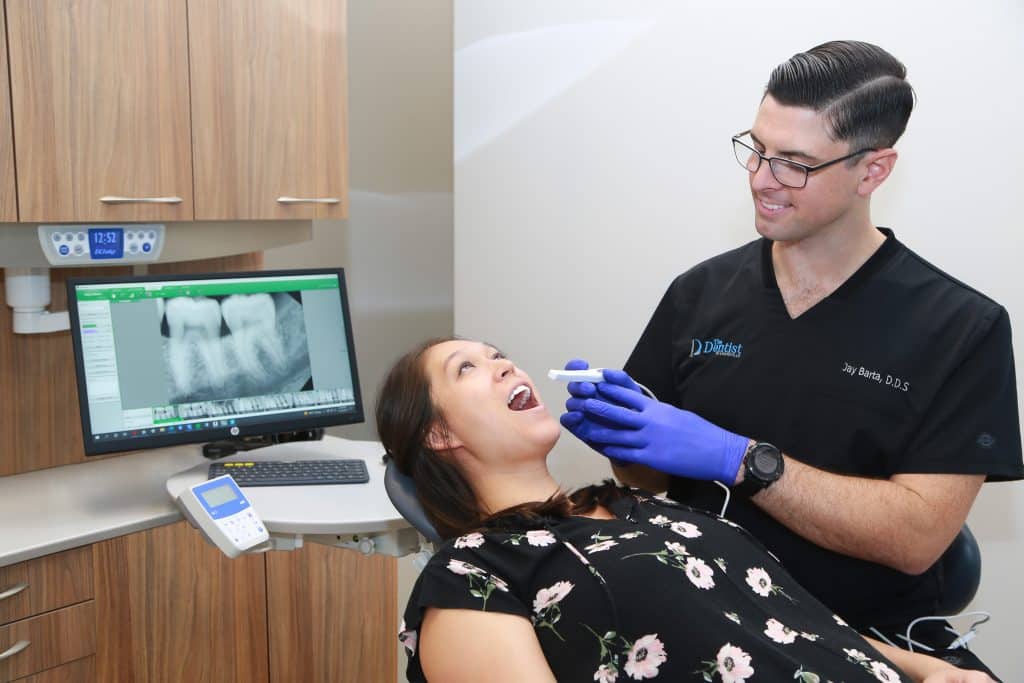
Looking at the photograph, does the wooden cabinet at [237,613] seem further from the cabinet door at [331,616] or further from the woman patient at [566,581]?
the woman patient at [566,581]

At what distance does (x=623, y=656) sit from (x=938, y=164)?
1388mm

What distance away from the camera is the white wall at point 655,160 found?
2191 mm

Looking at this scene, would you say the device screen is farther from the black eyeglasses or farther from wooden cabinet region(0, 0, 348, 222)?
the black eyeglasses

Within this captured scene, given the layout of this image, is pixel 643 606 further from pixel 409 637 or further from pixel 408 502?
pixel 408 502

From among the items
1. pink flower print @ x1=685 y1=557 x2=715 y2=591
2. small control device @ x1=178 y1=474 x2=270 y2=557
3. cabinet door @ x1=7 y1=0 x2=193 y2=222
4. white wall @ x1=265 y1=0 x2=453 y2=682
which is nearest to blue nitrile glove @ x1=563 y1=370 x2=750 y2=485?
pink flower print @ x1=685 y1=557 x2=715 y2=591

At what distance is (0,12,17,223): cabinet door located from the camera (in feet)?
6.06

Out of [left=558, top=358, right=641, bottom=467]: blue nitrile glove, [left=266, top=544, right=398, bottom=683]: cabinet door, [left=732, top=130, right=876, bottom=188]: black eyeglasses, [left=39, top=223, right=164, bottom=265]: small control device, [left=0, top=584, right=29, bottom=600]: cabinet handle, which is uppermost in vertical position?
[left=732, top=130, right=876, bottom=188]: black eyeglasses

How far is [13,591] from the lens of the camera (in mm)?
1908

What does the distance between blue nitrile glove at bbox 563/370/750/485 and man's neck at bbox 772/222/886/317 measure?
284 mm

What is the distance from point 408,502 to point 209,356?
0.69 meters

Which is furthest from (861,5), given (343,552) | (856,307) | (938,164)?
(343,552)

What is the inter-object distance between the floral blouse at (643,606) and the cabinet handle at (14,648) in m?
0.89

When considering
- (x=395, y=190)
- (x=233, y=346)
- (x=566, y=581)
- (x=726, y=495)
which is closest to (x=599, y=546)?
(x=566, y=581)

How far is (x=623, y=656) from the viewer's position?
1401 mm
